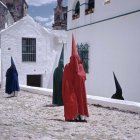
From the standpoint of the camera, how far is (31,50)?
22062 millimetres

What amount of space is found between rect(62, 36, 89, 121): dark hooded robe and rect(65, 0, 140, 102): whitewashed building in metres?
3.88

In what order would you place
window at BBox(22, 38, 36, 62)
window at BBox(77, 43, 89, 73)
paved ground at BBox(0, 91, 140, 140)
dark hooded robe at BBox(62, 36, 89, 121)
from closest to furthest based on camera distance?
paved ground at BBox(0, 91, 140, 140), dark hooded robe at BBox(62, 36, 89, 121), window at BBox(77, 43, 89, 73), window at BBox(22, 38, 36, 62)

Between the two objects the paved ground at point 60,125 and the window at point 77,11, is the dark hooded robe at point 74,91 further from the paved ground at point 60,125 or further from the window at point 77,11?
the window at point 77,11

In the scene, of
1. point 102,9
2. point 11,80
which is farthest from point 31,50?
point 102,9

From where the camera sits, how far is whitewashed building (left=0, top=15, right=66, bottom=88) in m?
21.4

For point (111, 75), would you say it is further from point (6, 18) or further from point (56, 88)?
point (6, 18)

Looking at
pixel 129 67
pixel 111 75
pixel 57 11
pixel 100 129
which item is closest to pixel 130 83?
pixel 129 67

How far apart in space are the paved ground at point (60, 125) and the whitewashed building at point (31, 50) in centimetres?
1079

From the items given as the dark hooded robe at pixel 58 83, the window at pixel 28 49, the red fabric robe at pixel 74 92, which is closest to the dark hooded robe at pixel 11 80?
the dark hooded robe at pixel 58 83

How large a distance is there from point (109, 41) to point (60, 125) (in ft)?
21.6

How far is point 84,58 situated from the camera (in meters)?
15.9

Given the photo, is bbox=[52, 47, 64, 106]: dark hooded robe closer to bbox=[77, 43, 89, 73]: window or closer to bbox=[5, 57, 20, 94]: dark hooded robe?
bbox=[5, 57, 20, 94]: dark hooded robe

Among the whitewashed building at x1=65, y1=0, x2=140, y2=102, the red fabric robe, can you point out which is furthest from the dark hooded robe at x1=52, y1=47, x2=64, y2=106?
the red fabric robe

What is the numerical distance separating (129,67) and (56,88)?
2728 mm
